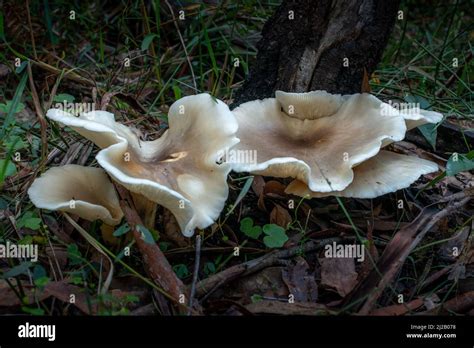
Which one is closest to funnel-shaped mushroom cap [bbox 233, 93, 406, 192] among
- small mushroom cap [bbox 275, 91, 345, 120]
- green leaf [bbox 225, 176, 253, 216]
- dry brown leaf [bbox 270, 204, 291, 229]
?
small mushroom cap [bbox 275, 91, 345, 120]

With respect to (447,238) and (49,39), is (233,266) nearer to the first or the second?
(447,238)

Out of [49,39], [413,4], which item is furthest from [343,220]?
[413,4]

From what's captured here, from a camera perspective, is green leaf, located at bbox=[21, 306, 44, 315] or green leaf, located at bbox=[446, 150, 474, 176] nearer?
green leaf, located at bbox=[21, 306, 44, 315]

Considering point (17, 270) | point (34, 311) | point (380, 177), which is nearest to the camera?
point (34, 311)

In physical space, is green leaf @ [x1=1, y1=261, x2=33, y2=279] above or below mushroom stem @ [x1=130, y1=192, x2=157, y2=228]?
below

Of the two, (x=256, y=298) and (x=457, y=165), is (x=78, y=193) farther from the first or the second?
(x=457, y=165)

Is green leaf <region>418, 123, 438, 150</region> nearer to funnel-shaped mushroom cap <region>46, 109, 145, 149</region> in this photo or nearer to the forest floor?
the forest floor

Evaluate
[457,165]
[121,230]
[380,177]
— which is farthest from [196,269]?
[457,165]
